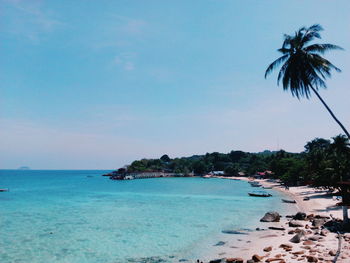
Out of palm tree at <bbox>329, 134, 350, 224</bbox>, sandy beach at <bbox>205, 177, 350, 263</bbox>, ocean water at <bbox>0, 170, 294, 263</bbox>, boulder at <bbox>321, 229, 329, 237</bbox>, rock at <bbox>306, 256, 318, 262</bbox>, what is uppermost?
palm tree at <bbox>329, 134, 350, 224</bbox>

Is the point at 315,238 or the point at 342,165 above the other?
the point at 342,165

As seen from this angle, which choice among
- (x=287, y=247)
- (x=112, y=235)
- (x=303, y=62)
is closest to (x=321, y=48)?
(x=303, y=62)

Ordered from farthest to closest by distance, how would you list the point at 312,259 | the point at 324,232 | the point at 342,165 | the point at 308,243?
the point at 342,165
the point at 324,232
the point at 308,243
the point at 312,259

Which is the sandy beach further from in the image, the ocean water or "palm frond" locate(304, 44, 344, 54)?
"palm frond" locate(304, 44, 344, 54)

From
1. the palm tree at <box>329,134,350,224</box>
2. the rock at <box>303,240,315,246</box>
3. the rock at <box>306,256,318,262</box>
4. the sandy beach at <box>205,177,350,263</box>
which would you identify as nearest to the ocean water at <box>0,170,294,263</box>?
the sandy beach at <box>205,177,350,263</box>

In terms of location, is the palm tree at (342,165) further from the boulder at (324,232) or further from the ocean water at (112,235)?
the ocean water at (112,235)

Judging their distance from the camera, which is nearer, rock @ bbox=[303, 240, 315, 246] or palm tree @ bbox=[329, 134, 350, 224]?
rock @ bbox=[303, 240, 315, 246]

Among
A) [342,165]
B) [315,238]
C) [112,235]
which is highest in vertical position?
[342,165]

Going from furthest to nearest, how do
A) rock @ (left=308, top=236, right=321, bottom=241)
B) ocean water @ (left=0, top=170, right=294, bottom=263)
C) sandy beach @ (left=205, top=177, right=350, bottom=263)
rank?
1. ocean water @ (left=0, top=170, right=294, bottom=263)
2. rock @ (left=308, top=236, right=321, bottom=241)
3. sandy beach @ (left=205, top=177, right=350, bottom=263)

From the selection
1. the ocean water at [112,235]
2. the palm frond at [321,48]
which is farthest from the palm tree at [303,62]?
the ocean water at [112,235]

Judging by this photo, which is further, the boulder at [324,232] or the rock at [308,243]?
the boulder at [324,232]

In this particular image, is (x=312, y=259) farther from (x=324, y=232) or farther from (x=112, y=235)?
(x=112, y=235)

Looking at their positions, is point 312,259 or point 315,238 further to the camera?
point 315,238

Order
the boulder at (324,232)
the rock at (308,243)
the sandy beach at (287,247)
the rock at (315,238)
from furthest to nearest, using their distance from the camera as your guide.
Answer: the boulder at (324,232) < the rock at (315,238) < the rock at (308,243) < the sandy beach at (287,247)
